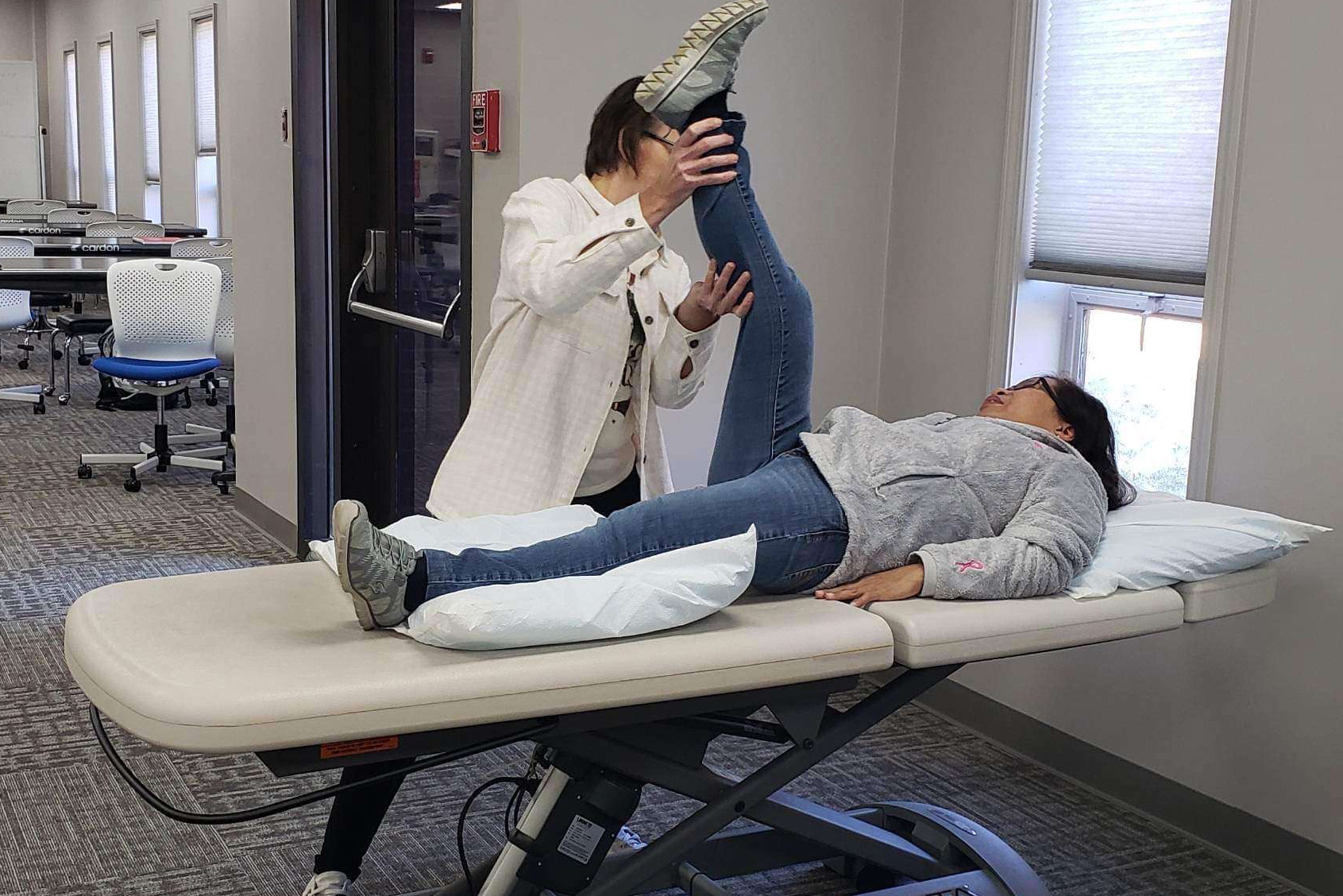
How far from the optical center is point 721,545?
1729 millimetres

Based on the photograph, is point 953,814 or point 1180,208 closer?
point 953,814

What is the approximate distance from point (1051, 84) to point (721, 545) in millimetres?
1705

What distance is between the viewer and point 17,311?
7.11m

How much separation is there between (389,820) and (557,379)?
0.98 m

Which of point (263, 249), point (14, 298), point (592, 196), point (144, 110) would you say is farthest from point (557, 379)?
point (144, 110)

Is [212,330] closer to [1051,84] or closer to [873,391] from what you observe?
[873,391]

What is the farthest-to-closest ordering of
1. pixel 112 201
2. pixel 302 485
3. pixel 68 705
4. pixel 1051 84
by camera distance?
pixel 112 201 < pixel 302 485 < pixel 68 705 < pixel 1051 84

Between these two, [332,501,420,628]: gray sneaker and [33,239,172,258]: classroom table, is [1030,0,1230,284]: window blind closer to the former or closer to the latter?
[332,501,420,628]: gray sneaker

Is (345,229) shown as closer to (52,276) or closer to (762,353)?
(762,353)

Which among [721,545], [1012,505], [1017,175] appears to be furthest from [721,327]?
[721,545]

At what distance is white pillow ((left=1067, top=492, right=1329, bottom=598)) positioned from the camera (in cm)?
197

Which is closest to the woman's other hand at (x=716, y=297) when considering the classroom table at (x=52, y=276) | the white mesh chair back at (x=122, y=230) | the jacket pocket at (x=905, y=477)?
the jacket pocket at (x=905, y=477)

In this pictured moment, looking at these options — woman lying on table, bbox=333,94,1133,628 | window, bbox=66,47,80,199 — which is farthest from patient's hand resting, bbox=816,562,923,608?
window, bbox=66,47,80,199

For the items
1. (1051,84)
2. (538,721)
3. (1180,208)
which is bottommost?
(538,721)
